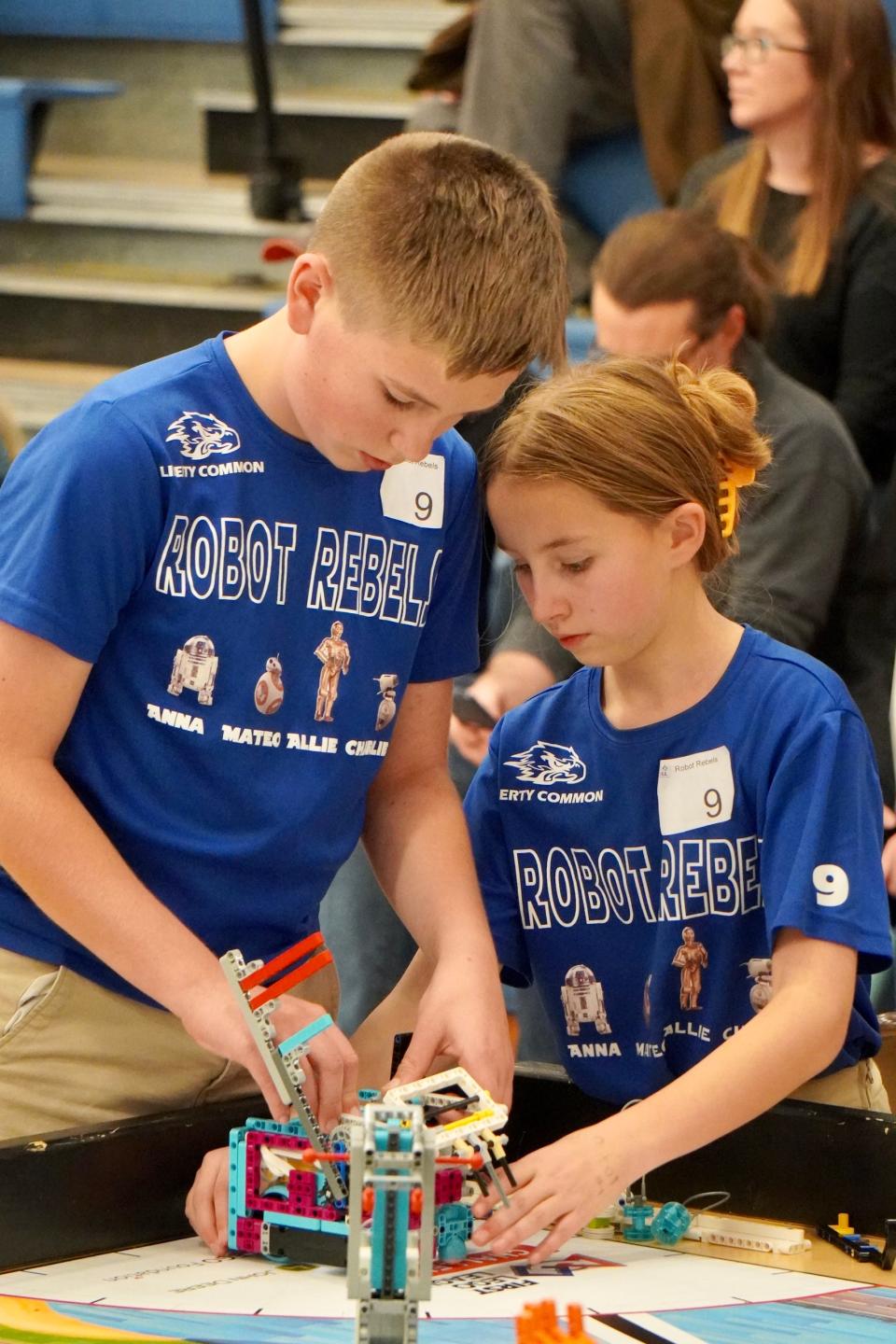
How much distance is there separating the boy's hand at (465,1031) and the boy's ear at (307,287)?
54 centimetres

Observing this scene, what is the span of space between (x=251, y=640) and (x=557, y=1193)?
49 centimetres

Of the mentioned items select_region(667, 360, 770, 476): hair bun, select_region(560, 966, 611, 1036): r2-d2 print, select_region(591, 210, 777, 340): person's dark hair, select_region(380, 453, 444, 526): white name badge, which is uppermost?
select_region(591, 210, 777, 340): person's dark hair

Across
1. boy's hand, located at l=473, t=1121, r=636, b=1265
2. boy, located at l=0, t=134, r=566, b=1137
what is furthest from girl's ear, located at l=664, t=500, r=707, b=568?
boy's hand, located at l=473, t=1121, r=636, b=1265

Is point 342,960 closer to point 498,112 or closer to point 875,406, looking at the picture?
point 875,406

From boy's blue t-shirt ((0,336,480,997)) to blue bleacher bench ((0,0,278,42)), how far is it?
145 inches

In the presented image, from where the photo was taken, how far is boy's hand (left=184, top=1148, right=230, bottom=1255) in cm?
132

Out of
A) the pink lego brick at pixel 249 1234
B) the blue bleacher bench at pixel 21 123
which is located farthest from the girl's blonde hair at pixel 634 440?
the blue bleacher bench at pixel 21 123

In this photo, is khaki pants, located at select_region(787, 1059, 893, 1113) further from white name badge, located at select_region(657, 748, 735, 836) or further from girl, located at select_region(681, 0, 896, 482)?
girl, located at select_region(681, 0, 896, 482)

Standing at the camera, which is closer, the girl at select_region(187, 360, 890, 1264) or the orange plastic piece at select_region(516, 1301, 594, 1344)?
the orange plastic piece at select_region(516, 1301, 594, 1344)

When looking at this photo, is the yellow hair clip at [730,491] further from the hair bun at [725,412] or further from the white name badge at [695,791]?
the white name badge at [695,791]

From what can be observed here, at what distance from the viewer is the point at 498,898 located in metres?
1.65

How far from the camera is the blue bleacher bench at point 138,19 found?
4797mm

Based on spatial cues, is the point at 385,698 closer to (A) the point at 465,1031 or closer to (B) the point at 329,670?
(B) the point at 329,670

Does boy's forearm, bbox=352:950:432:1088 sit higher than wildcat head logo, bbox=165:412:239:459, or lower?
lower
